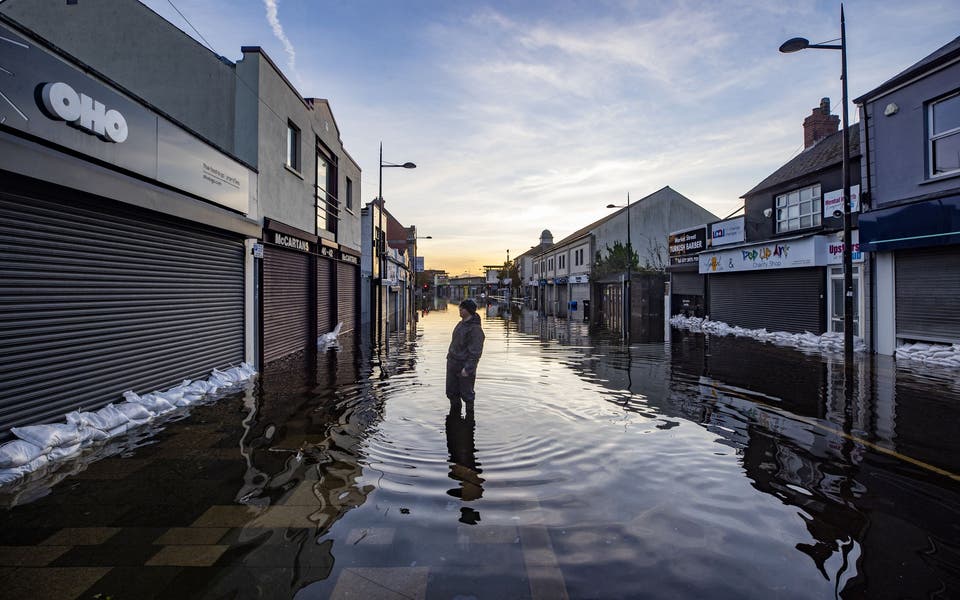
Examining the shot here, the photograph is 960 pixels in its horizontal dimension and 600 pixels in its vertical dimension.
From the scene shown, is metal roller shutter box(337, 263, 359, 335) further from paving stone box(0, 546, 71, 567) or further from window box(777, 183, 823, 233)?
window box(777, 183, 823, 233)

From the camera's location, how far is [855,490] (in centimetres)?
448

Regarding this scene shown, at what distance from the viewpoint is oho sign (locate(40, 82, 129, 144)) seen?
18.7 ft

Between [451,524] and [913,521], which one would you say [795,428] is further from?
[451,524]

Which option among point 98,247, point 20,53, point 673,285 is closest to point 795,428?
point 98,247

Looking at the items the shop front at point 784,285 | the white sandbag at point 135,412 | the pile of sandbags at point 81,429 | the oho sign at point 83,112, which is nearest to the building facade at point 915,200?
the shop front at point 784,285

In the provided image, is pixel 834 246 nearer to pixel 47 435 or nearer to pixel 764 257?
pixel 764 257

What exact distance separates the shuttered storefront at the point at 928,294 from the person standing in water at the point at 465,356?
13388 millimetres

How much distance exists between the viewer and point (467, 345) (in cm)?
718

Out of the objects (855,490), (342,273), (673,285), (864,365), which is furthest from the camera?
(673,285)

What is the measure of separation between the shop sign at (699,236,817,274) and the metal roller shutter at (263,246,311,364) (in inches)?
703

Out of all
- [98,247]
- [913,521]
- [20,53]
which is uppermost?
[20,53]

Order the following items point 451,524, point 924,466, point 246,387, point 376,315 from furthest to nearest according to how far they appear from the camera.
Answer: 1. point 376,315
2. point 246,387
3. point 924,466
4. point 451,524

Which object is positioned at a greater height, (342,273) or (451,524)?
(342,273)

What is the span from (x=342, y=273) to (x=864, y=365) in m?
17.4
